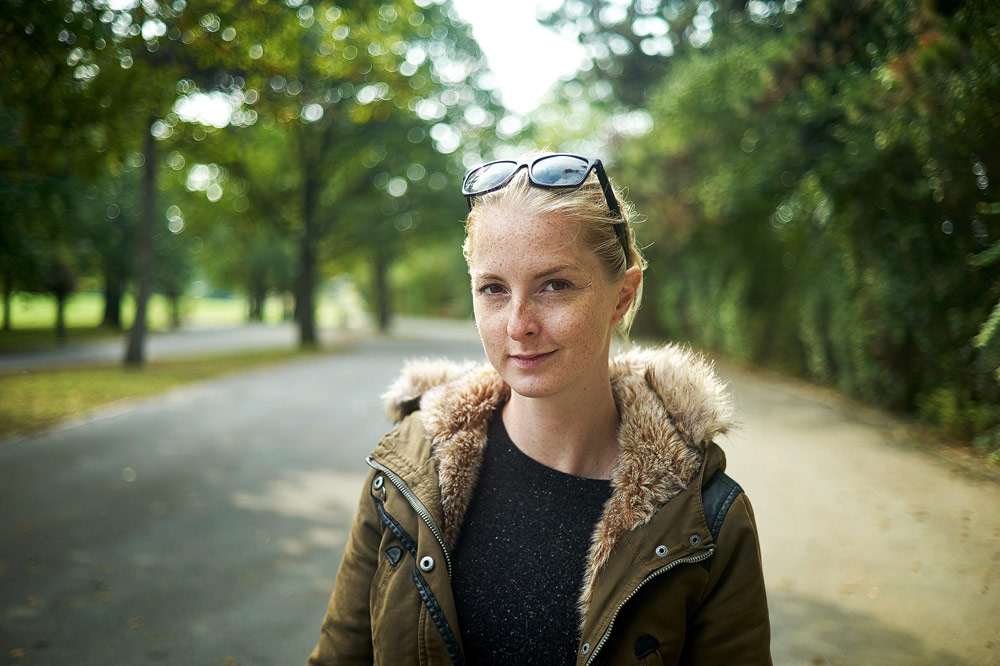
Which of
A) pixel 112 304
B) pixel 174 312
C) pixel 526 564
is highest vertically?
pixel 526 564

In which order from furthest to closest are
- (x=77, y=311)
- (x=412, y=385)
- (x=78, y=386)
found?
(x=77, y=311) < (x=78, y=386) < (x=412, y=385)

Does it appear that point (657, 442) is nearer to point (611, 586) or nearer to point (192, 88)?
point (611, 586)

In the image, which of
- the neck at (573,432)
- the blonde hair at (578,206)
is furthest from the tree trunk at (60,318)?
the blonde hair at (578,206)

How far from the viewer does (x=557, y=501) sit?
180cm

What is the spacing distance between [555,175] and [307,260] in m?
21.8

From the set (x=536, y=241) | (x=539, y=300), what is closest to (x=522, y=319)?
(x=539, y=300)

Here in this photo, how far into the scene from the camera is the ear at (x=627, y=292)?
1820mm

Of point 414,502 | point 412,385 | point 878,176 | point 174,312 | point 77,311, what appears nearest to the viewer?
point 414,502

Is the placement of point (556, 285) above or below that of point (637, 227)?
below

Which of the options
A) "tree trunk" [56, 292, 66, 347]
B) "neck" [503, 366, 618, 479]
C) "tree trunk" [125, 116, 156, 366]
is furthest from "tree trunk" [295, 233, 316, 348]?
"neck" [503, 366, 618, 479]

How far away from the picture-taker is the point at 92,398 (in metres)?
10.2

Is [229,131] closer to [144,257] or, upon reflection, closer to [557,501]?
[144,257]

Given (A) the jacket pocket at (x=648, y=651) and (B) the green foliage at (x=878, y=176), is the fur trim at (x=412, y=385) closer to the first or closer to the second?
(A) the jacket pocket at (x=648, y=651)

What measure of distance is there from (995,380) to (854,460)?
236 centimetres
